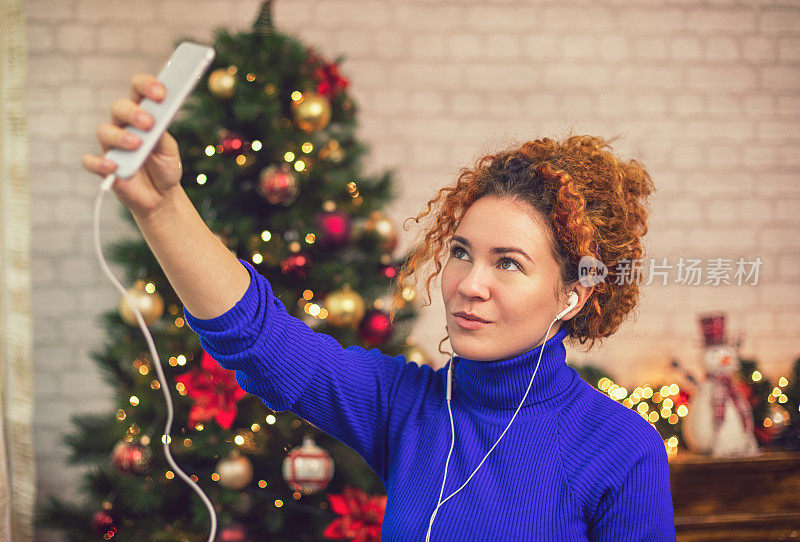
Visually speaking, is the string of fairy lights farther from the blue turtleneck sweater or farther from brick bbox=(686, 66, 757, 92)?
the blue turtleneck sweater

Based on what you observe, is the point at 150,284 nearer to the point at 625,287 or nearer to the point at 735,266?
the point at 625,287

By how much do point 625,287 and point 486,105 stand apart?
173cm

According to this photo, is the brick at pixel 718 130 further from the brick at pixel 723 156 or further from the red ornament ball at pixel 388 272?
the red ornament ball at pixel 388 272

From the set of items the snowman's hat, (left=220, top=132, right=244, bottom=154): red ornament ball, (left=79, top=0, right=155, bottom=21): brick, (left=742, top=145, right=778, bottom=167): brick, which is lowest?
the snowman's hat

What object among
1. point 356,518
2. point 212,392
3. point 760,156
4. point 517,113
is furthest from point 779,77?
point 212,392

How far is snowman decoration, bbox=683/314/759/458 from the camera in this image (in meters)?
2.27

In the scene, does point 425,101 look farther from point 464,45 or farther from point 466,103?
point 464,45

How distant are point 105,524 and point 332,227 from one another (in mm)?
1130

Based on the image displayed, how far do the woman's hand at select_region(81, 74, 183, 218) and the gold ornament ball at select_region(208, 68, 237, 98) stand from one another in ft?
3.87

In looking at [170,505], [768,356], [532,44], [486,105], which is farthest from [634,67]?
[170,505]

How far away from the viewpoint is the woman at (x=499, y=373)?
94 centimetres

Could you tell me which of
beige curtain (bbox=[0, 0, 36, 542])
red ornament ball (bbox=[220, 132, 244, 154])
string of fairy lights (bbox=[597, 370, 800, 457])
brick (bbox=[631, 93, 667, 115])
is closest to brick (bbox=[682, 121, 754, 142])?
brick (bbox=[631, 93, 667, 115])

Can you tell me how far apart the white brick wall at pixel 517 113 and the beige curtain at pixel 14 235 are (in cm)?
→ 31

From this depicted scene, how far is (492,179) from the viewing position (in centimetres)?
109
